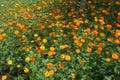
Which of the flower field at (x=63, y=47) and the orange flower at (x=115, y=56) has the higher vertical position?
the orange flower at (x=115, y=56)

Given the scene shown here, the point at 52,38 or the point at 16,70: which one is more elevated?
the point at 52,38

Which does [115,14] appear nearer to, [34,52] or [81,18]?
[81,18]

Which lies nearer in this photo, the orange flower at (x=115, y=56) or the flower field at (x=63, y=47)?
the orange flower at (x=115, y=56)

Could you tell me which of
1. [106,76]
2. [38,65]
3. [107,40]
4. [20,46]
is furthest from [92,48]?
[20,46]

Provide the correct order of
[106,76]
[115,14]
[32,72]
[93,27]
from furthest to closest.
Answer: [115,14], [93,27], [32,72], [106,76]

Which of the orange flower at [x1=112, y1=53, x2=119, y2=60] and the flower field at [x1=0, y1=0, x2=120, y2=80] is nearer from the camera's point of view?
the orange flower at [x1=112, y1=53, x2=119, y2=60]

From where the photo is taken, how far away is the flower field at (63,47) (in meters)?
4.71

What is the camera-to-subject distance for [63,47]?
5.15m

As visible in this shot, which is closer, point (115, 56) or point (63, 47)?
point (115, 56)

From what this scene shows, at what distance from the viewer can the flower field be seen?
471cm

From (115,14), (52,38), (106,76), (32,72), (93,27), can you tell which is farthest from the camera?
(115,14)

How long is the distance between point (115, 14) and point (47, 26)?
74.2 inches

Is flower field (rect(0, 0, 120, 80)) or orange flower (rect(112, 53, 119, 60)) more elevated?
orange flower (rect(112, 53, 119, 60))

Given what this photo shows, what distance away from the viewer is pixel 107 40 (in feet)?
17.7
